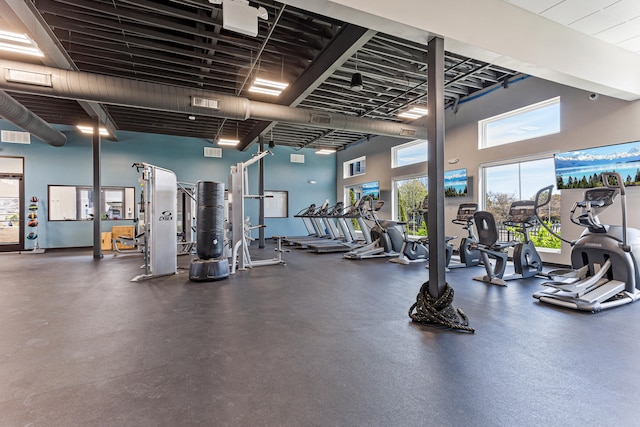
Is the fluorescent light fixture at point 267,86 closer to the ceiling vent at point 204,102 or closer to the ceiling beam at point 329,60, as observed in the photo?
the ceiling beam at point 329,60

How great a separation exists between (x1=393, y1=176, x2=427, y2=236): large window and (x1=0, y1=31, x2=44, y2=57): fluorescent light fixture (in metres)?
9.39

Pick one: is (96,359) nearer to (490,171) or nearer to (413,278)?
(413,278)

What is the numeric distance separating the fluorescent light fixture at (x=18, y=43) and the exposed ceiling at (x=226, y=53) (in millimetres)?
105

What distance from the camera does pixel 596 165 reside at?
553 centimetres

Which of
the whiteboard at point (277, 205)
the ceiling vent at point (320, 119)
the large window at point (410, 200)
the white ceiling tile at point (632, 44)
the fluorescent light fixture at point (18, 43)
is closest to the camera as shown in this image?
the fluorescent light fixture at point (18, 43)

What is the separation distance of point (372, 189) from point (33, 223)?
11.7 m

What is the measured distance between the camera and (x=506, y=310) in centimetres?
359

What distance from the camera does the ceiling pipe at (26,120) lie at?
20.2 feet

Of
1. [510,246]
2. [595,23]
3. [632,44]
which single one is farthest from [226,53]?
[632,44]

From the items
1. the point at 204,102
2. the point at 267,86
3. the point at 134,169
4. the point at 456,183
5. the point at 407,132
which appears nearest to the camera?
the point at 267,86

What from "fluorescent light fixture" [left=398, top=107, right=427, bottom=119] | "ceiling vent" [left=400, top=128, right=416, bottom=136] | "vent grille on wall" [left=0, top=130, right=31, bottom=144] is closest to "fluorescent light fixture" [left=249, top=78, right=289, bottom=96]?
"fluorescent light fixture" [left=398, top=107, right=427, bottom=119]

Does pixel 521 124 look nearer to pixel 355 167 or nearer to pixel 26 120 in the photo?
pixel 355 167

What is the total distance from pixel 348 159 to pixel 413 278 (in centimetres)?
909

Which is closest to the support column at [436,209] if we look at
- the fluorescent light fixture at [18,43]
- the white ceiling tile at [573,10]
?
the white ceiling tile at [573,10]
